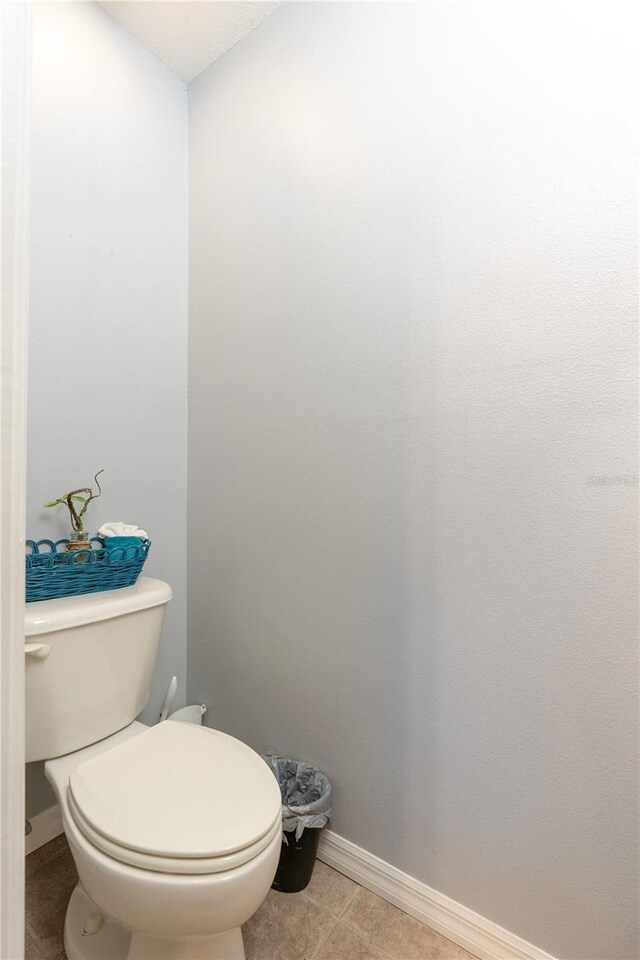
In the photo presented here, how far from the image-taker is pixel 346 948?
3.38 feet

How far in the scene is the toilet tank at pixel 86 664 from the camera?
102 cm

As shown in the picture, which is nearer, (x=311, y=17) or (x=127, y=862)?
(x=127, y=862)

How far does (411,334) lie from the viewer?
44.3 inches

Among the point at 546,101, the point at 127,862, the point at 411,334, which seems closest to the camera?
the point at 127,862

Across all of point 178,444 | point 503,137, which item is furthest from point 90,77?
point 503,137

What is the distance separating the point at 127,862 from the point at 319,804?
0.54 meters

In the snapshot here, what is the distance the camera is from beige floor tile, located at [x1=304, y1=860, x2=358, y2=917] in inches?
44.8

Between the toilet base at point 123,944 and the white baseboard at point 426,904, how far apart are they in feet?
1.12

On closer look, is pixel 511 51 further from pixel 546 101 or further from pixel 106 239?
pixel 106 239

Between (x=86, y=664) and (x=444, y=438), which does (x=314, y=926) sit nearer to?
(x=86, y=664)

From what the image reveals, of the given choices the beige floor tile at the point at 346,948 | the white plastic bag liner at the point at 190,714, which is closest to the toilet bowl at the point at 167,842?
the beige floor tile at the point at 346,948

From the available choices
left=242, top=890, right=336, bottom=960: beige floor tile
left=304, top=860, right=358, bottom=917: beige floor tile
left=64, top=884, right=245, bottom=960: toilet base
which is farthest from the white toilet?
left=304, top=860, right=358, bottom=917: beige floor tile

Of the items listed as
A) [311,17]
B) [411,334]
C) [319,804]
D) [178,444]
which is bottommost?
[319,804]

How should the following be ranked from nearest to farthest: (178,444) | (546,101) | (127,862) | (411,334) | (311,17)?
(127,862)
(546,101)
(411,334)
(311,17)
(178,444)
